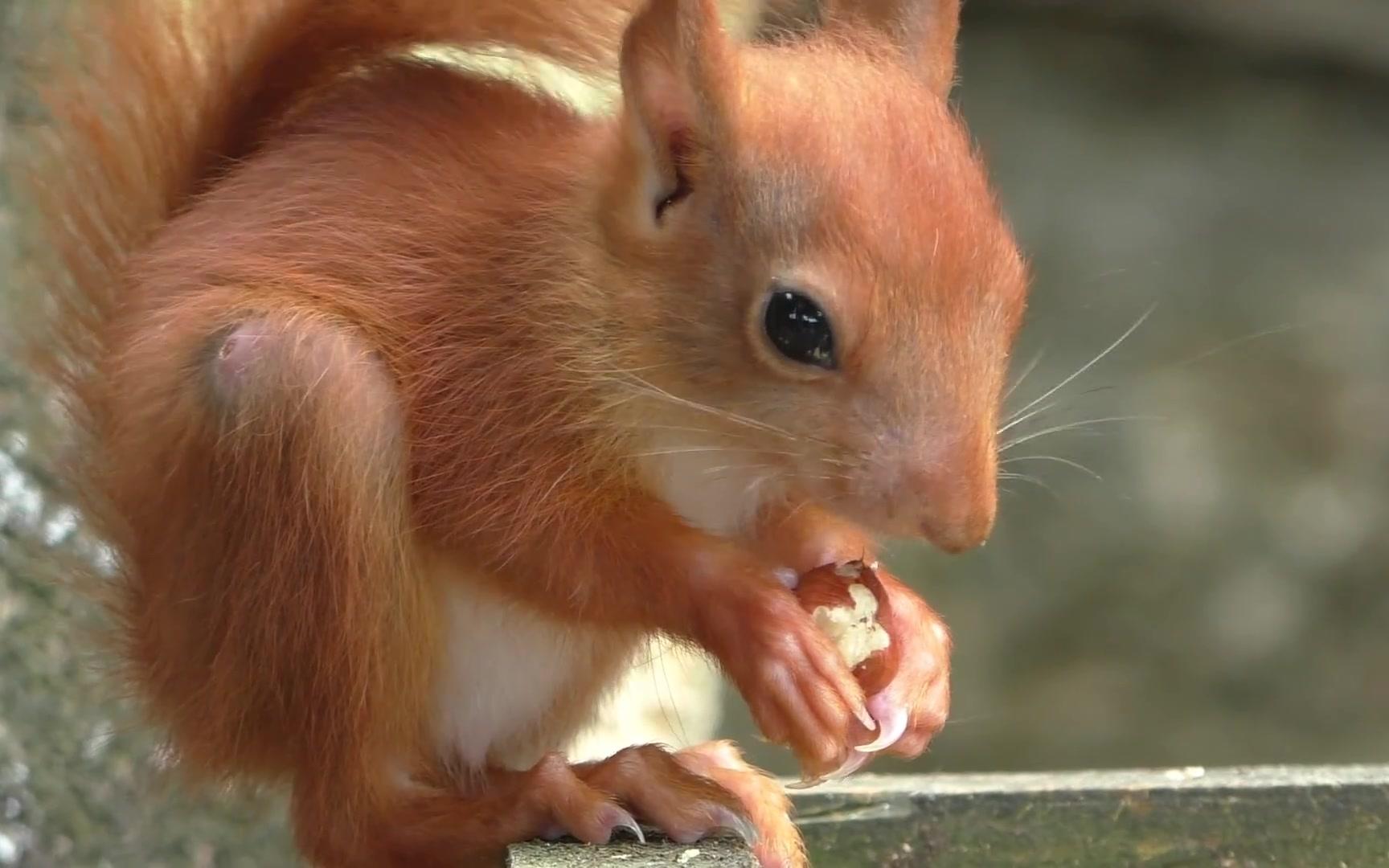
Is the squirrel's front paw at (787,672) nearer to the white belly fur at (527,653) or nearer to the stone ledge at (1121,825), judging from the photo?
A: the white belly fur at (527,653)

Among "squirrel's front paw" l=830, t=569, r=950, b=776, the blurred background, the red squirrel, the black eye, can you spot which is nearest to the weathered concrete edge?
the red squirrel

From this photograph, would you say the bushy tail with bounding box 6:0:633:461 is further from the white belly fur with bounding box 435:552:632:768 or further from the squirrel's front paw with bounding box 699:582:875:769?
the squirrel's front paw with bounding box 699:582:875:769

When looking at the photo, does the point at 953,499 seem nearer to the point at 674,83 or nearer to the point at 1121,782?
the point at 674,83

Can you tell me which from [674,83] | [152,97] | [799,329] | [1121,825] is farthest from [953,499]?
[152,97]

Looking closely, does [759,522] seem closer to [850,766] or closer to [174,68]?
[850,766]

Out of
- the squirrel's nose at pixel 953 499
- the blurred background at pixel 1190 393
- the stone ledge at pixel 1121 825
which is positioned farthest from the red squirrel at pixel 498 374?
the blurred background at pixel 1190 393

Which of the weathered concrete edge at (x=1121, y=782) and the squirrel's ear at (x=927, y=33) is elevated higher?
the squirrel's ear at (x=927, y=33)

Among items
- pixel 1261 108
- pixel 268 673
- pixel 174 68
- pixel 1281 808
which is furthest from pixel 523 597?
pixel 1261 108
